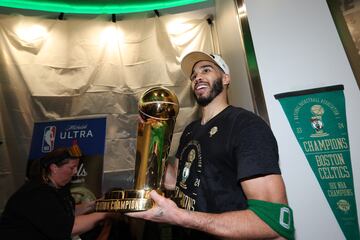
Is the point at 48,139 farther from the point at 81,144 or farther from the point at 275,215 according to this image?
the point at 275,215

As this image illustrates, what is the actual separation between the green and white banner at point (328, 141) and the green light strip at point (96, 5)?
4.33ft

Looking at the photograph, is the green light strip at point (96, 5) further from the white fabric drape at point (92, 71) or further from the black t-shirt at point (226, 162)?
the black t-shirt at point (226, 162)

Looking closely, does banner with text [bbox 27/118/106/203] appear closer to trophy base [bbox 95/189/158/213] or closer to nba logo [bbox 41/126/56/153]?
nba logo [bbox 41/126/56/153]

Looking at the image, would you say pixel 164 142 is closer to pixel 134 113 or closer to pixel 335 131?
pixel 335 131

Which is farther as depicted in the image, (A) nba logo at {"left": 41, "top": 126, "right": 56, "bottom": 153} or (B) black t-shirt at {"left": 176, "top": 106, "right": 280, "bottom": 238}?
(A) nba logo at {"left": 41, "top": 126, "right": 56, "bottom": 153}

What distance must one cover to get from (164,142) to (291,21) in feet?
3.12

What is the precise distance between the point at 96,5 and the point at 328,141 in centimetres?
195

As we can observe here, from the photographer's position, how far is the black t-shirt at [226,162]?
69cm

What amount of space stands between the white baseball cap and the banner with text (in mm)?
942

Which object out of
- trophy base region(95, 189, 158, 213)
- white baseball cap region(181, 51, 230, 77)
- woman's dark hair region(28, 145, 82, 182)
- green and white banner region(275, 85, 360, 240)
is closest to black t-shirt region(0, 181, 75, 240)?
woman's dark hair region(28, 145, 82, 182)

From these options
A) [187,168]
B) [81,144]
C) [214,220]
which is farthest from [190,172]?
[81,144]

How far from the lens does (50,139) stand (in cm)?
178

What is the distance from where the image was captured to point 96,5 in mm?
1979

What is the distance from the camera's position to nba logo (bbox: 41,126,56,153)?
1755 millimetres
